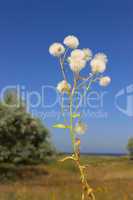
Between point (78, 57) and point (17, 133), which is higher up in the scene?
point (78, 57)

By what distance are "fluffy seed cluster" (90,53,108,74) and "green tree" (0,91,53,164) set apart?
38030 mm

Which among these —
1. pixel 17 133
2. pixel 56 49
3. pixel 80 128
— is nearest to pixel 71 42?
pixel 56 49

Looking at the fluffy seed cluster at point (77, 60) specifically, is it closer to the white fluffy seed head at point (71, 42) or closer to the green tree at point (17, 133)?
the white fluffy seed head at point (71, 42)

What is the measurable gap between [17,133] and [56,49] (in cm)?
4022

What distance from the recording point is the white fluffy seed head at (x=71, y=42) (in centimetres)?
430

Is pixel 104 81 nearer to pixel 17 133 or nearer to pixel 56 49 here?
pixel 56 49

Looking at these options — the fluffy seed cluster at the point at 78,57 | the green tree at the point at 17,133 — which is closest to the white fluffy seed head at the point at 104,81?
the fluffy seed cluster at the point at 78,57

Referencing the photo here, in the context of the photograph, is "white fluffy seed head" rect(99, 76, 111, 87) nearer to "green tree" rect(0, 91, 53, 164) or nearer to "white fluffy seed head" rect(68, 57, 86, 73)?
"white fluffy seed head" rect(68, 57, 86, 73)

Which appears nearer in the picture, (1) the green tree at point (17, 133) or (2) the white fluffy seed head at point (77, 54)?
(2) the white fluffy seed head at point (77, 54)

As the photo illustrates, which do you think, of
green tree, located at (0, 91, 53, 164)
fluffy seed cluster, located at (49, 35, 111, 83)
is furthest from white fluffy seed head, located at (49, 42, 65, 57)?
green tree, located at (0, 91, 53, 164)

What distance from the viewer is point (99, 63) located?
418 cm

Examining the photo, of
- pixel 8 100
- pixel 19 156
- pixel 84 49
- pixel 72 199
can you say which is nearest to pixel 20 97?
pixel 8 100

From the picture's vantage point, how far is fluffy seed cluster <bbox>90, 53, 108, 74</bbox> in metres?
4.17

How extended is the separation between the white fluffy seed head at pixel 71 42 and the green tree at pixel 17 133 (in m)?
37.9
